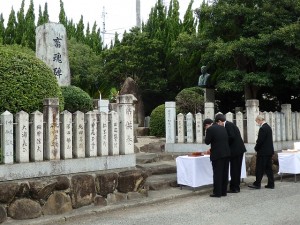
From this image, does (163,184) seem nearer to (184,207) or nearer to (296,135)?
(184,207)

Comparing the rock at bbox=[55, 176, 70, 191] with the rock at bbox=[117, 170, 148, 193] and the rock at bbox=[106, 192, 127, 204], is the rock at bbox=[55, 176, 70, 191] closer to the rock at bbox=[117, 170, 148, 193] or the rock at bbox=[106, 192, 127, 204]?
the rock at bbox=[106, 192, 127, 204]

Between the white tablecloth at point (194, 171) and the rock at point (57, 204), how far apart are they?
2881mm

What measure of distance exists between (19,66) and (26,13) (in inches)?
1085

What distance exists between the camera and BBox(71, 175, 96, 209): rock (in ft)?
22.5

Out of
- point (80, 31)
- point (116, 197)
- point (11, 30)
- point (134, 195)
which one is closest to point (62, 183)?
point (116, 197)

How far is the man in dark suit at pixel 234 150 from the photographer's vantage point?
873 cm

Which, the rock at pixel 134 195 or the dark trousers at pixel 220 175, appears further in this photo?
the dark trousers at pixel 220 175

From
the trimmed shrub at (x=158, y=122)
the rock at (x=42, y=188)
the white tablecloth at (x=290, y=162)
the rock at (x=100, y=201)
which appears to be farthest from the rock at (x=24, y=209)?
the trimmed shrub at (x=158, y=122)

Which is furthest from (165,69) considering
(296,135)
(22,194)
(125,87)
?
(22,194)

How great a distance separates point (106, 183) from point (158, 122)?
32.3 feet

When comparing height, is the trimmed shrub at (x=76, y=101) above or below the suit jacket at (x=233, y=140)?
above

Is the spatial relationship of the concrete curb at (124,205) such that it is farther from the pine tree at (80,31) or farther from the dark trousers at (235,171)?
the pine tree at (80,31)

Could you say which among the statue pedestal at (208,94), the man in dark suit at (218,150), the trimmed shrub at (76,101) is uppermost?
the statue pedestal at (208,94)

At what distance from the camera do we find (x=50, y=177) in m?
6.66
